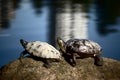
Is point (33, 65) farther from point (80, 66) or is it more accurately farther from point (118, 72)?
A: point (118, 72)

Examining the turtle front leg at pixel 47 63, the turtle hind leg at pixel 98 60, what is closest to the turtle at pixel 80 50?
the turtle hind leg at pixel 98 60

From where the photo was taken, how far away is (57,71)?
41.6 feet

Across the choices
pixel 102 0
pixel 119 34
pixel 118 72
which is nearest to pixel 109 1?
pixel 102 0

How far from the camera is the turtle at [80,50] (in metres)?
12.9

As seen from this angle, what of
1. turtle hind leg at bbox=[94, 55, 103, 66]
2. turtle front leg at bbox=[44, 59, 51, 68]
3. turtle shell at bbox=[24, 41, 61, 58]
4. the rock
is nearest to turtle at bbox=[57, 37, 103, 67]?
turtle hind leg at bbox=[94, 55, 103, 66]

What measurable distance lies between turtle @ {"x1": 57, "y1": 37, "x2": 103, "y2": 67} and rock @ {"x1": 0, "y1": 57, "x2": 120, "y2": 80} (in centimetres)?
15

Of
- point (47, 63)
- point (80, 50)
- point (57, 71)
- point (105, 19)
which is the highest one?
point (80, 50)

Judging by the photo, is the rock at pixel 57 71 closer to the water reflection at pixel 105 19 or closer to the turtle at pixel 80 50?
the turtle at pixel 80 50

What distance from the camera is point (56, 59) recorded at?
41.5 feet

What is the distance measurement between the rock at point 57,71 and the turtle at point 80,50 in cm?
15

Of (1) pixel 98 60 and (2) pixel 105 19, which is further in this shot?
(2) pixel 105 19

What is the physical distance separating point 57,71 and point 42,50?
63 cm

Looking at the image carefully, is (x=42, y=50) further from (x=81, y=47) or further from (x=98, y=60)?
(x=98, y=60)

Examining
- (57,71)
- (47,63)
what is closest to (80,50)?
(57,71)
